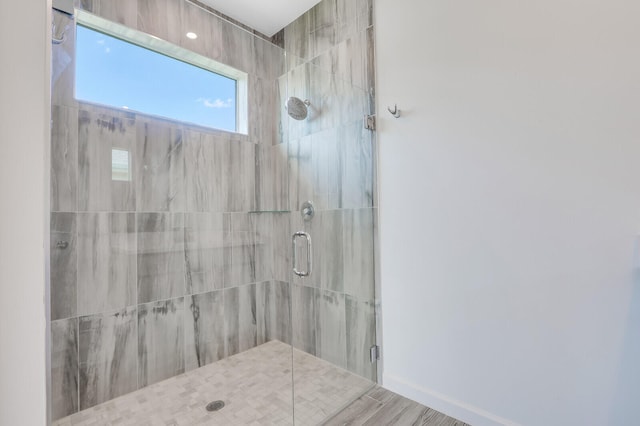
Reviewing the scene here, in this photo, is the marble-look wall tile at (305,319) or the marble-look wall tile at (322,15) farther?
the marble-look wall tile at (322,15)

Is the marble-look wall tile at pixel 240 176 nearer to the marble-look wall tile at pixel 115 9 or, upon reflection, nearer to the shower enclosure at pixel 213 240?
the shower enclosure at pixel 213 240

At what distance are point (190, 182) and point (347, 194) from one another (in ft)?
4.02

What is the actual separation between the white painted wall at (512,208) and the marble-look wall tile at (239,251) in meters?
1.27

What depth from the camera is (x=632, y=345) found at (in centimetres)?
123

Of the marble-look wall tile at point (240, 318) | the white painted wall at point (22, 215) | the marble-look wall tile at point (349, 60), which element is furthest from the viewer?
the marble-look wall tile at point (240, 318)

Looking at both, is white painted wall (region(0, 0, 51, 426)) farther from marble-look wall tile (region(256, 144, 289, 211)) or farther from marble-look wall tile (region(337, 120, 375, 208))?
marble-look wall tile (region(256, 144, 289, 211))

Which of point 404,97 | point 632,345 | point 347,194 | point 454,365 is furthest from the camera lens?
point 347,194

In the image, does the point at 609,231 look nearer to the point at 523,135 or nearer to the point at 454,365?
the point at 523,135

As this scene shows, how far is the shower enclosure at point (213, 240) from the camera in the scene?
182 centimetres

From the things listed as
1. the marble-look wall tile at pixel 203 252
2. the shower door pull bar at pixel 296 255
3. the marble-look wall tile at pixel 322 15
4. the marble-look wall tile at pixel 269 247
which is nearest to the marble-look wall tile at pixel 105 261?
the marble-look wall tile at pixel 203 252

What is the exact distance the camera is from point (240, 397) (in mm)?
1980

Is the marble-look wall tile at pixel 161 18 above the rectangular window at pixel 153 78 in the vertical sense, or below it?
above

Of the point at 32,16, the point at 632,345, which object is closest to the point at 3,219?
the point at 32,16

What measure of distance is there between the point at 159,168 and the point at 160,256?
0.64 meters
